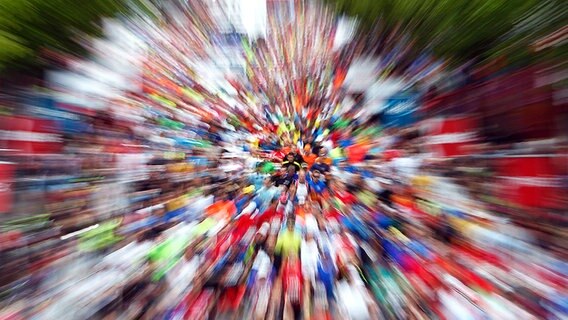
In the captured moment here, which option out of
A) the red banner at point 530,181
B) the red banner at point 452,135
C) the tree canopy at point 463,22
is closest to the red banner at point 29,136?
the tree canopy at point 463,22

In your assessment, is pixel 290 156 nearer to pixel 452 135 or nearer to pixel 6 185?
pixel 452 135

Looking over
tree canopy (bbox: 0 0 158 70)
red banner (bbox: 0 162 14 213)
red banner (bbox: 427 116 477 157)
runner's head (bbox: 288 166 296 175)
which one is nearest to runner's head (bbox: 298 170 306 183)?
runner's head (bbox: 288 166 296 175)

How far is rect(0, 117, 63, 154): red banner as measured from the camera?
670 mm

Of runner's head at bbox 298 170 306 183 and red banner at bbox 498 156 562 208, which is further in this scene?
runner's head at bbox 298 170 306 183

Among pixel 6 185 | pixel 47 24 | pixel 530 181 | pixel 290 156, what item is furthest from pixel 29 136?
pixel 530 181

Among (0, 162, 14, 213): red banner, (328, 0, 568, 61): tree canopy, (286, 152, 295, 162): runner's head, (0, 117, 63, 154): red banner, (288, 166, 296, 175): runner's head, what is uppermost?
(328, 0, 568, 61): tree canopy

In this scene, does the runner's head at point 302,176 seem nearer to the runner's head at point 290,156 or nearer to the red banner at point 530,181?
the runner's head at point 290,156

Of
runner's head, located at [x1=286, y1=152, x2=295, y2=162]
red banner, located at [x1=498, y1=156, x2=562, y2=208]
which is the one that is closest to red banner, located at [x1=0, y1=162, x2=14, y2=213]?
runner's head, located at [x1=286, y1=152, x2=295, y2=162]

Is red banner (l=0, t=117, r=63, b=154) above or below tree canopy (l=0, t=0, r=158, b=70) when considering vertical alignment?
below

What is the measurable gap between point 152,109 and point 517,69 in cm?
71

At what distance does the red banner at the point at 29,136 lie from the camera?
0.67 meters

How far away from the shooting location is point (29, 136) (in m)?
0.68

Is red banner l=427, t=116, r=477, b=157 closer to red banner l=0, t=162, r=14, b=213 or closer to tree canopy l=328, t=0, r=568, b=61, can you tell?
tree canopy l=328, t=0, r=568, b=61

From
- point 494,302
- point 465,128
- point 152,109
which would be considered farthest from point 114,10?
point 494,302
